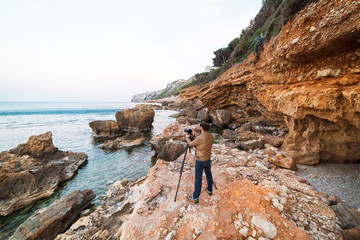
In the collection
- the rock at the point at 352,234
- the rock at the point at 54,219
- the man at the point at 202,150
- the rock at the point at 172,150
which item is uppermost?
the man at the point at 202,150

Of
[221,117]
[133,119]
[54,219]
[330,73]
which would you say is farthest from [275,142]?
[133,119]

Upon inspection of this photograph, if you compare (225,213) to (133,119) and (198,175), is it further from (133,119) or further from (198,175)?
(133,119)

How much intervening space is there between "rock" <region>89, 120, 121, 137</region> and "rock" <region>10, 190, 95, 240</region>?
1282cm

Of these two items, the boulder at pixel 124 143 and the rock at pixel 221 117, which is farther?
the rock at pixel 221 117

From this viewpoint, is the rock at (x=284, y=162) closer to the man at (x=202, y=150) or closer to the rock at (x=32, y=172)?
the man at (x=202, y=150)

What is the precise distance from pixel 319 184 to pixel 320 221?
103 inches

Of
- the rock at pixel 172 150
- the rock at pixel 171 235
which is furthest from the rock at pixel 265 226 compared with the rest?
the rock at pixel 172 150

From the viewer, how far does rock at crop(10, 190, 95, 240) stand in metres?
4.23

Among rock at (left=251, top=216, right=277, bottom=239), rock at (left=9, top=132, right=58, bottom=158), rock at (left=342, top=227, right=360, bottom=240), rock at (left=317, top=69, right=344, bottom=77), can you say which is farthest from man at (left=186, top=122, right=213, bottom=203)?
rock at (left=9, top=132, right=58, bottom=158)

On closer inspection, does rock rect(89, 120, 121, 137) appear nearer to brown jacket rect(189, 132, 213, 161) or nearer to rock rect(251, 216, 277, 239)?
brown jacket rect(189, 132, 213, 161)

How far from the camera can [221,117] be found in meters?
17.9

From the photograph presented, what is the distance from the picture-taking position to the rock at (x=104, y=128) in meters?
17.4

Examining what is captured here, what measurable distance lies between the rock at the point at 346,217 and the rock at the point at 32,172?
443 inches

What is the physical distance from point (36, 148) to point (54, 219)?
765cm
